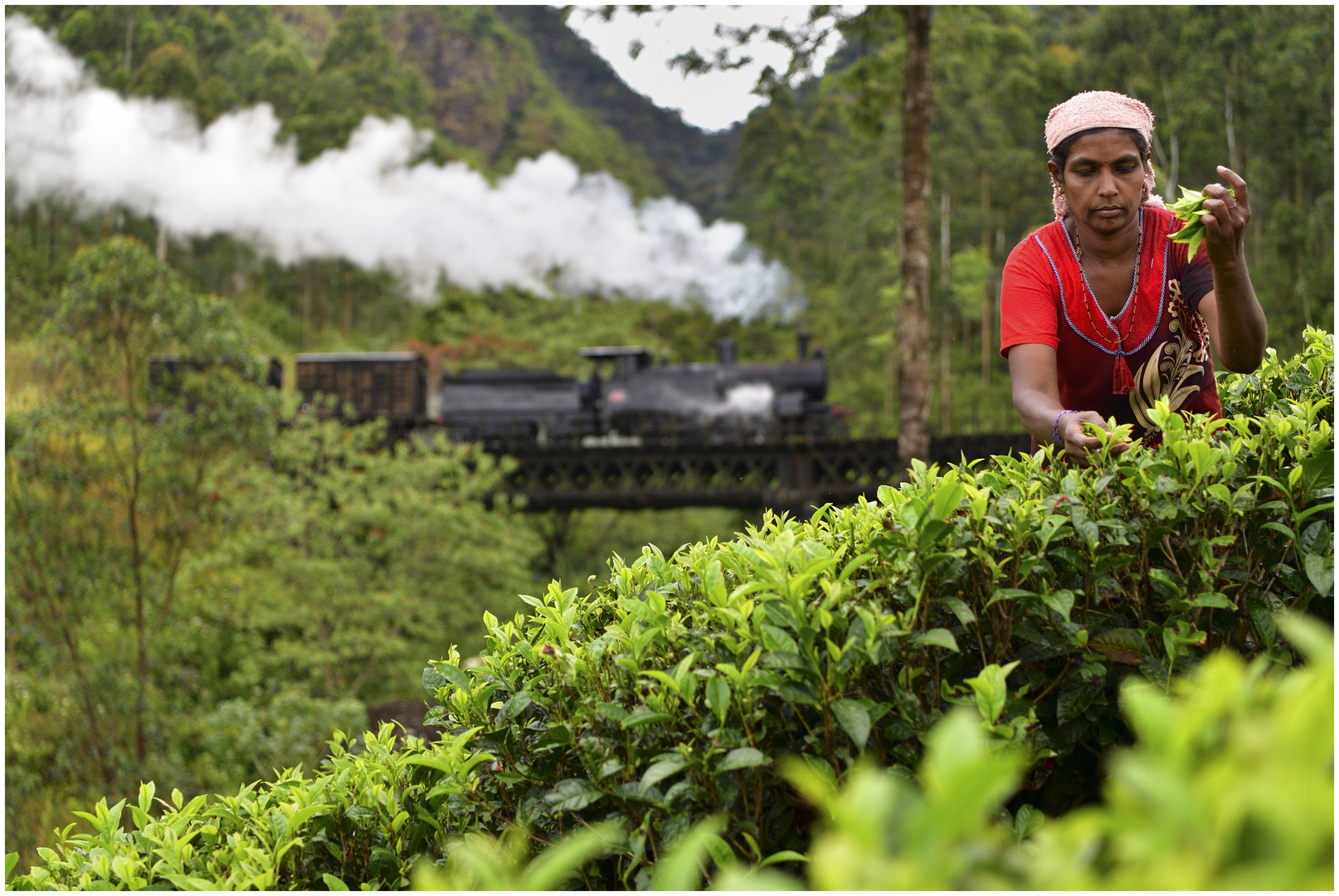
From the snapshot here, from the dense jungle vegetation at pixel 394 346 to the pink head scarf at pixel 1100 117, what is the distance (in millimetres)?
879

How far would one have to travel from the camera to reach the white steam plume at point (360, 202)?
48.6 m

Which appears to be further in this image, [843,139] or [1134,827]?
[843,139]

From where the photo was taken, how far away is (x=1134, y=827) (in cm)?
72

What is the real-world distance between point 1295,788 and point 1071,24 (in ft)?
180

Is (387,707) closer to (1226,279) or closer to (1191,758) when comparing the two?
(1226,279)

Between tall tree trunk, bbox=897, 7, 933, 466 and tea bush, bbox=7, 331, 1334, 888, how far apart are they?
836 cm

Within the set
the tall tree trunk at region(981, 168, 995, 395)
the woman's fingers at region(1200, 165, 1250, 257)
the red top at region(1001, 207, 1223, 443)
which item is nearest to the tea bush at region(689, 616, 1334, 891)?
the woman's fingers at region(1200, 165, 1250, 257)

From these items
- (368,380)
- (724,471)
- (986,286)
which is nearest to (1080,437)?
(724,471)

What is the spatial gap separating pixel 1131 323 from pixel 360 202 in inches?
2211

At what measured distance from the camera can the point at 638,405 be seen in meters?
27.6

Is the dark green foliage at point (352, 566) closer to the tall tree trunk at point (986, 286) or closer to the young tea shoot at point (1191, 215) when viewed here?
the young tea shoot at point (1191, 215)

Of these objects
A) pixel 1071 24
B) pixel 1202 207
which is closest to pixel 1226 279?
pixel 1202 207

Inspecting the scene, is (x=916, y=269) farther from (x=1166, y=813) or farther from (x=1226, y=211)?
(x=1166, y=813)

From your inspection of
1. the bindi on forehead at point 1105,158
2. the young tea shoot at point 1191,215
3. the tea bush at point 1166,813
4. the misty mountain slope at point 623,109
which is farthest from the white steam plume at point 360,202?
the tea bush at point 1166,813
